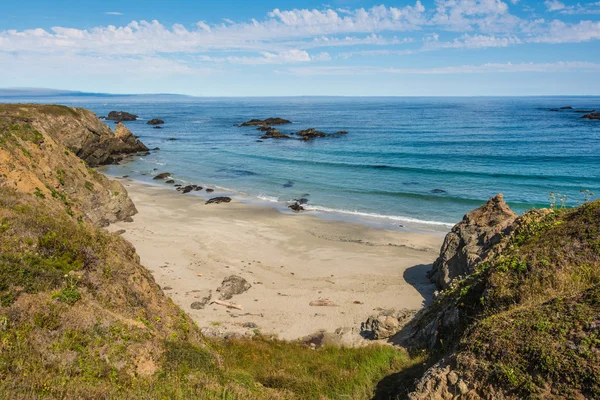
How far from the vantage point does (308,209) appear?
35.2 meters

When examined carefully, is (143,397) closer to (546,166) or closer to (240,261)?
(240,261)

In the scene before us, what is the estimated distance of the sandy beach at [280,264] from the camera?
1708 cm

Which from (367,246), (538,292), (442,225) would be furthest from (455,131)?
(538,292)

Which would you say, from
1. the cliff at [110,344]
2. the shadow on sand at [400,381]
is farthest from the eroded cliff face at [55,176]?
the shadow on sand at [400,381]

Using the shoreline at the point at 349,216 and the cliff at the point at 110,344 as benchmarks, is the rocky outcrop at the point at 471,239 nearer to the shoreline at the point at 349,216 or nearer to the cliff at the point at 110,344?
the cliff at the point at 110,344

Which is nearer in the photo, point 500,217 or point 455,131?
point 500,217

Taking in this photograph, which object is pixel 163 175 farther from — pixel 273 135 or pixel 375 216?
pixel 273 135

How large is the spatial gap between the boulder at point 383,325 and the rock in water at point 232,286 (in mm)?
6411

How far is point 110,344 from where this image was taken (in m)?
8.65

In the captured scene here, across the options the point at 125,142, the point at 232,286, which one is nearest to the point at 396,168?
the point at 232,286

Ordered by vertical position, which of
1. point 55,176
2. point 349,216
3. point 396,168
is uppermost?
point 55,176

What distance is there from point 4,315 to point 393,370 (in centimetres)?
911

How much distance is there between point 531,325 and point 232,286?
1396cm

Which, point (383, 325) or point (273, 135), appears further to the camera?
point (273, 135)
